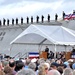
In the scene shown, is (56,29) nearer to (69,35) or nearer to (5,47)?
(69,35)

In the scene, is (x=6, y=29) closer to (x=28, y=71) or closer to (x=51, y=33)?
(x=51, y=33)

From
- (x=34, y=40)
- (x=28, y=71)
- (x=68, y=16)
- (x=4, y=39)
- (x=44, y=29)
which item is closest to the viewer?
(x=28, y=71)

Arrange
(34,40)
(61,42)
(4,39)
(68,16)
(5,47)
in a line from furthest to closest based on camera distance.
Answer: (4,39)
(5,47)
(68,16)
(34,40)
(61,42)

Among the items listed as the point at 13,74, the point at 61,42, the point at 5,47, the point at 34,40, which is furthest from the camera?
the point at 5,47

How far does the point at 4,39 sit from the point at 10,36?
1.94 meters

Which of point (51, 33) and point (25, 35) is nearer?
point (51, 33)

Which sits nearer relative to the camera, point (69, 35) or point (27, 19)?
point (69, 35)

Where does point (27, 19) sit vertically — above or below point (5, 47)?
above

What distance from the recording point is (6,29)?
2454 inches

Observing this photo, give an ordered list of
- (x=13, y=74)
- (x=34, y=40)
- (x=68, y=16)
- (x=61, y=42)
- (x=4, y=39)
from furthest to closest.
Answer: (x=4, y=39)
(x=68, y=16)
(x=34, y=40)
(x=61, y=42)
(x=13, y=74)

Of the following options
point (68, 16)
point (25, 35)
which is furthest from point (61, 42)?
point (68, 16)

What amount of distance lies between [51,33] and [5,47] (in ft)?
110

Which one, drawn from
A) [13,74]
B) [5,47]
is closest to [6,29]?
[5,47]

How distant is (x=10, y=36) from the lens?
194 feet
